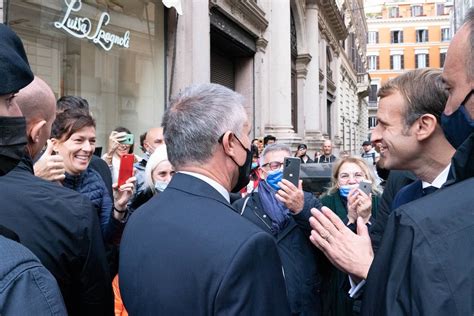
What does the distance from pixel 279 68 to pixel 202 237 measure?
1410cm

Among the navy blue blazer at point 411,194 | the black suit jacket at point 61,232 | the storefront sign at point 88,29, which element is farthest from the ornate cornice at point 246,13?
the black suit jacket at point 61,232

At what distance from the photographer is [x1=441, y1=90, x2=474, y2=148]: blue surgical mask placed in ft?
5.25

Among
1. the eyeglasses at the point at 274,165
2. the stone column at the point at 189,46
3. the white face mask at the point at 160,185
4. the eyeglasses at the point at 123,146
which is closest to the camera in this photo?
the white face mask at the point at 160,185

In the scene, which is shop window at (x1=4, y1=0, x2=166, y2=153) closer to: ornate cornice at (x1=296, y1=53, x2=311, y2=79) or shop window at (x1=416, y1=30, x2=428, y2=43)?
ornate cornice at (x1=296, y1=53, x2=311, y2=79)

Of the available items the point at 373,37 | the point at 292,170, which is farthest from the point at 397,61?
the point at 292,170

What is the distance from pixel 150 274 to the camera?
1.69 meters

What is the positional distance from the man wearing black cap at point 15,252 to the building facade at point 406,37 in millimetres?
67636

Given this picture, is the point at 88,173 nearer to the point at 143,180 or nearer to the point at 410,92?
the point at 143,180

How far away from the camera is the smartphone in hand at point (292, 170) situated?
10.9ft

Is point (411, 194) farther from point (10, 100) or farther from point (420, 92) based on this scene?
point (10, 100)

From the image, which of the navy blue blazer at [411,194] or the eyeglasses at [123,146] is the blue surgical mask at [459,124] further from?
the eyeglasses at [123,146]

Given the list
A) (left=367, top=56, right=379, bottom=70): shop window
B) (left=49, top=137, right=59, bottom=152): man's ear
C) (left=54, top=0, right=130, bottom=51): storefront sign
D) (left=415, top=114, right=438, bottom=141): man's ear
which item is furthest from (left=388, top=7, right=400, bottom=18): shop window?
(left=415, top=114, right=438, bottom=141): man's ear

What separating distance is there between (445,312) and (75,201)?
153 centimetres

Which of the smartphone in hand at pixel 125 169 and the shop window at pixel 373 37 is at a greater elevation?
the shop window at pixel 373 37
